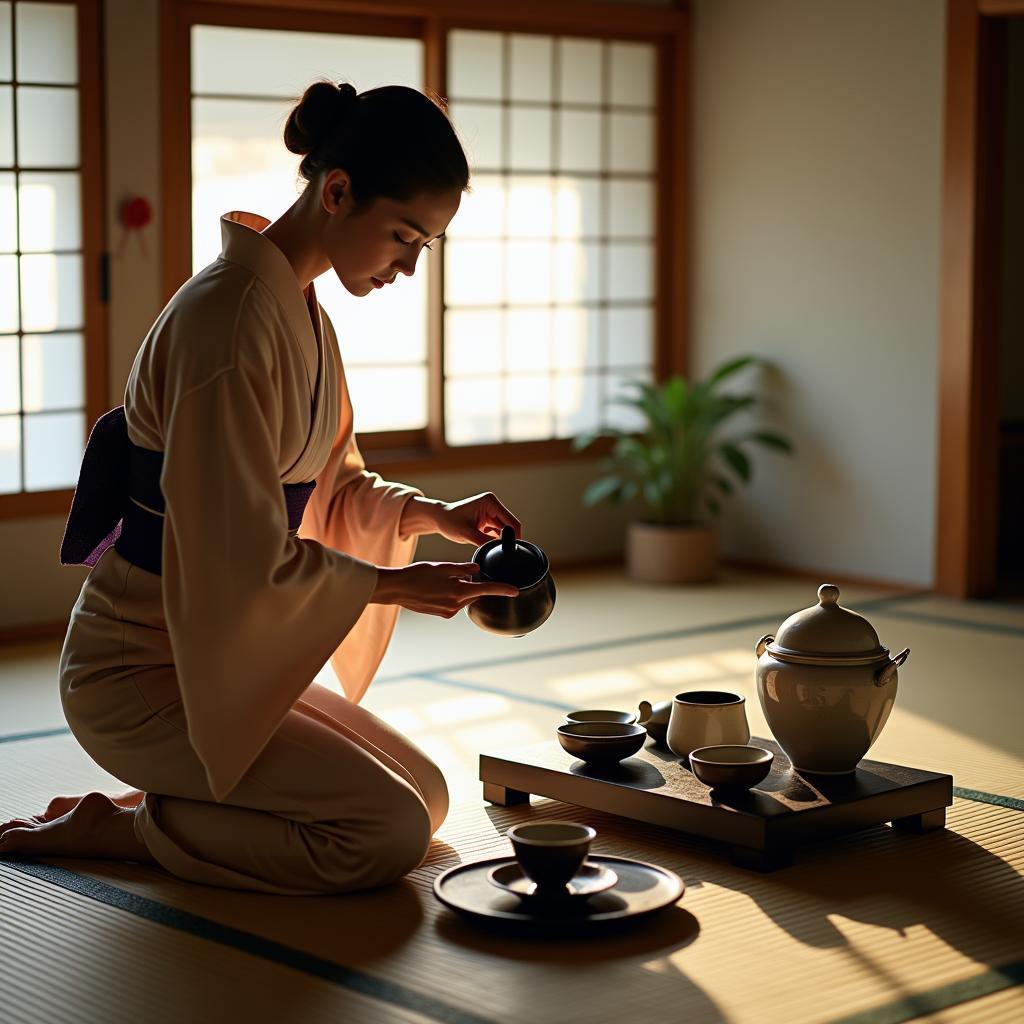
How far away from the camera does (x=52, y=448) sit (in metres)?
5.52

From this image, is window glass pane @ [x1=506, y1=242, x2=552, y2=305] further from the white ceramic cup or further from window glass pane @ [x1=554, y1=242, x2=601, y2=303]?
the white ceramic cup

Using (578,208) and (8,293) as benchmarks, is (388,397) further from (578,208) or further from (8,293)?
(8,293)

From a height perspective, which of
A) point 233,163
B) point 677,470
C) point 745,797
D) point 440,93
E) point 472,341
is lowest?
point 745,797

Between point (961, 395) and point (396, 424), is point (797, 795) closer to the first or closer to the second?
point (961, 395)

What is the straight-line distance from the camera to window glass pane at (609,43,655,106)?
6.90 meters

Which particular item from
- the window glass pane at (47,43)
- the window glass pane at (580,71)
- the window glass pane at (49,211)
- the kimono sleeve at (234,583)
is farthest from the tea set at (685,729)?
the window glass pane at (580,71)

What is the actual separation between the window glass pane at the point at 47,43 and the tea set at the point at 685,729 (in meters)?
3.09

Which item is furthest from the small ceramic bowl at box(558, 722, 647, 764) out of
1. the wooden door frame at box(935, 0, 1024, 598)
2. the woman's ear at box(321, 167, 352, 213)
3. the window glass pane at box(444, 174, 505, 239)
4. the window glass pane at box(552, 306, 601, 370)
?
the window glass pane at box(552, 306, 601, 370)

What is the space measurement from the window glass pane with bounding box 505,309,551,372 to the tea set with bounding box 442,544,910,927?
141 inches

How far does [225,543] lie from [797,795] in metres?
1.10

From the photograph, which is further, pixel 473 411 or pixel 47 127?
pixel 473 411

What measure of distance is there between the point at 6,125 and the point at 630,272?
8.96ft

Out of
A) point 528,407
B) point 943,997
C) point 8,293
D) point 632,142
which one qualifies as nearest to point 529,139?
point 632,142

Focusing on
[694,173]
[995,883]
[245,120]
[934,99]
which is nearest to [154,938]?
[995,883]
